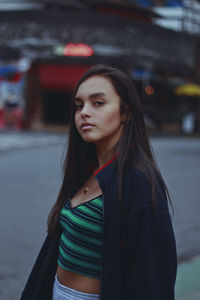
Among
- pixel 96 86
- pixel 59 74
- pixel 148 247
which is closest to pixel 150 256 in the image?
pixel 148 247

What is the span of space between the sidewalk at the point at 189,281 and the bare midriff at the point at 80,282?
2469 mm

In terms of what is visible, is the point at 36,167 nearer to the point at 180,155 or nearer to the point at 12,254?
the point at 180,155

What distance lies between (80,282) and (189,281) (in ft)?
9.88

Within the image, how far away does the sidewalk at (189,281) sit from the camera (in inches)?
172

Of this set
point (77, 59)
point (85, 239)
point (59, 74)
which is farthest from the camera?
point (59, 74)

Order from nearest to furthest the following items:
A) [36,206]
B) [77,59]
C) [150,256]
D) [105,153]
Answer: [150,256]
[105,153]
[36,206]
[77,59]

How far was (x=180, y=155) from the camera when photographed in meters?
16.6

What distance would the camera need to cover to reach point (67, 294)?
2043 mm

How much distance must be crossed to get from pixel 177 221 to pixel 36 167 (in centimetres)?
599

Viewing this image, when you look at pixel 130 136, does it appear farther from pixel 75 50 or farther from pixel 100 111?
pixel 75 50

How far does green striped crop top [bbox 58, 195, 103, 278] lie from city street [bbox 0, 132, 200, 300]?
83cm

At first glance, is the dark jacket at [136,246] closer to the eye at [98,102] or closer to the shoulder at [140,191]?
the shoulder at [140,191]

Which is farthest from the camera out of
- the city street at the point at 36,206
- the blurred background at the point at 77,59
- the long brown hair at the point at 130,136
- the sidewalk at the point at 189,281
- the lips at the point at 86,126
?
the blurred background at the point at 77,59

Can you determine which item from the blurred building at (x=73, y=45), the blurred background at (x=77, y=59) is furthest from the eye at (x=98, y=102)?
the blurred building at (x=73, y=45)
